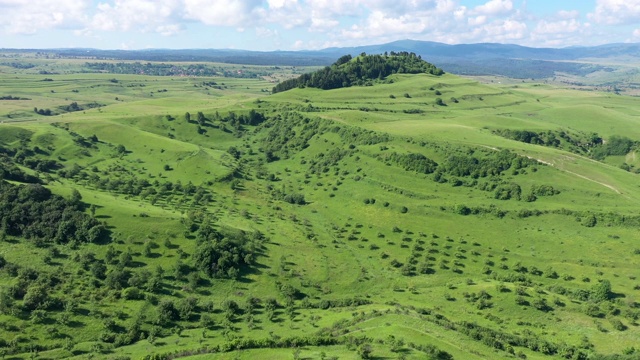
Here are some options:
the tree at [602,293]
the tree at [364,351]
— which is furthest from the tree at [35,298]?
the tree at [602,293]

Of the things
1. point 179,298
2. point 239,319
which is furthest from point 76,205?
point 239,319

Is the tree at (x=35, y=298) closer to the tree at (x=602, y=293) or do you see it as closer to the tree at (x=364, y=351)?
the tree at (x=364, y=351)

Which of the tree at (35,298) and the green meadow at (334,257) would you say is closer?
the green meadow at (334,257)

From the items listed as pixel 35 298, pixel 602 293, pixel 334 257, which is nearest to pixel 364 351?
pixel 334 257

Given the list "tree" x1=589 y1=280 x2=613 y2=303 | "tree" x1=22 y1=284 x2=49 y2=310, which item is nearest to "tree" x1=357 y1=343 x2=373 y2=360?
"tree" x1=589 y1=280 x2=613 y2=303

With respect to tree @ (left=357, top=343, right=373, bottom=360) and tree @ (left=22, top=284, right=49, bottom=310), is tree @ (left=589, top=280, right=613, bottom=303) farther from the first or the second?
tree @ (left=22, top=284, right=49, bottom=310)

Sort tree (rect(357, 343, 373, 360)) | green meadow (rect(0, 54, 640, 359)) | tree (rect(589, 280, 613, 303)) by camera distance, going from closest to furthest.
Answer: tree (rect(357, 343, 373, 360)) → green meadow (rect(0, 54, 640, 359)) → tree (rect(589, 280, 613, 303))

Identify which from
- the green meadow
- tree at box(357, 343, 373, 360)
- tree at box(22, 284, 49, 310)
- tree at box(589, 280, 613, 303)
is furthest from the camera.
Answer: tree at box(589, 280, 613, 303)

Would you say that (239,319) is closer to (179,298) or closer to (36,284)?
(179,298)
